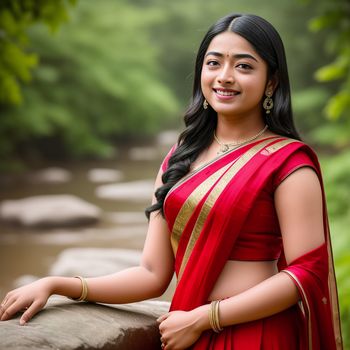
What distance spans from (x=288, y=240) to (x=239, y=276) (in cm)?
20

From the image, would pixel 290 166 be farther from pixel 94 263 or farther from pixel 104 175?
pixel 104 175

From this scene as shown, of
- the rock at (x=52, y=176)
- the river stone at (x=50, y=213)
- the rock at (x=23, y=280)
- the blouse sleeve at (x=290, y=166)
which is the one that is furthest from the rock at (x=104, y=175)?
the blouse sleeve at (x=290, y=166)

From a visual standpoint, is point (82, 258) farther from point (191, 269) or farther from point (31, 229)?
point (191, 269)

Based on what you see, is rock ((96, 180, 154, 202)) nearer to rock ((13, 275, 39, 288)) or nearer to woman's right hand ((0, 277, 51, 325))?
rock ((13, 275, 39, 288))

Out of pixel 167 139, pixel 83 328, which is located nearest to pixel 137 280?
pixel 83 328

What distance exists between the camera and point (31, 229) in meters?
9.70

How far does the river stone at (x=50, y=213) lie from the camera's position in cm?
980

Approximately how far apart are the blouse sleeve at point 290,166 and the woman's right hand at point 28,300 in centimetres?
78

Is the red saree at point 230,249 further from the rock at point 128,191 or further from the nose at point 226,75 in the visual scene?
the rock at point 128,191

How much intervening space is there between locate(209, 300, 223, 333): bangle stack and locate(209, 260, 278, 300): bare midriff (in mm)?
69

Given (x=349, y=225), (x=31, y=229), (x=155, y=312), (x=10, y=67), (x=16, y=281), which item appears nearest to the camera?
(x=155, y=312)

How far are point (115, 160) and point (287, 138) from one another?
16083 mm

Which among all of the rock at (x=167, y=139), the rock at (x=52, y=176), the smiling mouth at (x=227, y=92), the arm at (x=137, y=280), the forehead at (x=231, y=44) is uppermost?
the rock at (x=167, y=139)

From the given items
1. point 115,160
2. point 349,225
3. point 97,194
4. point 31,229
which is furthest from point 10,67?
point 115,160
